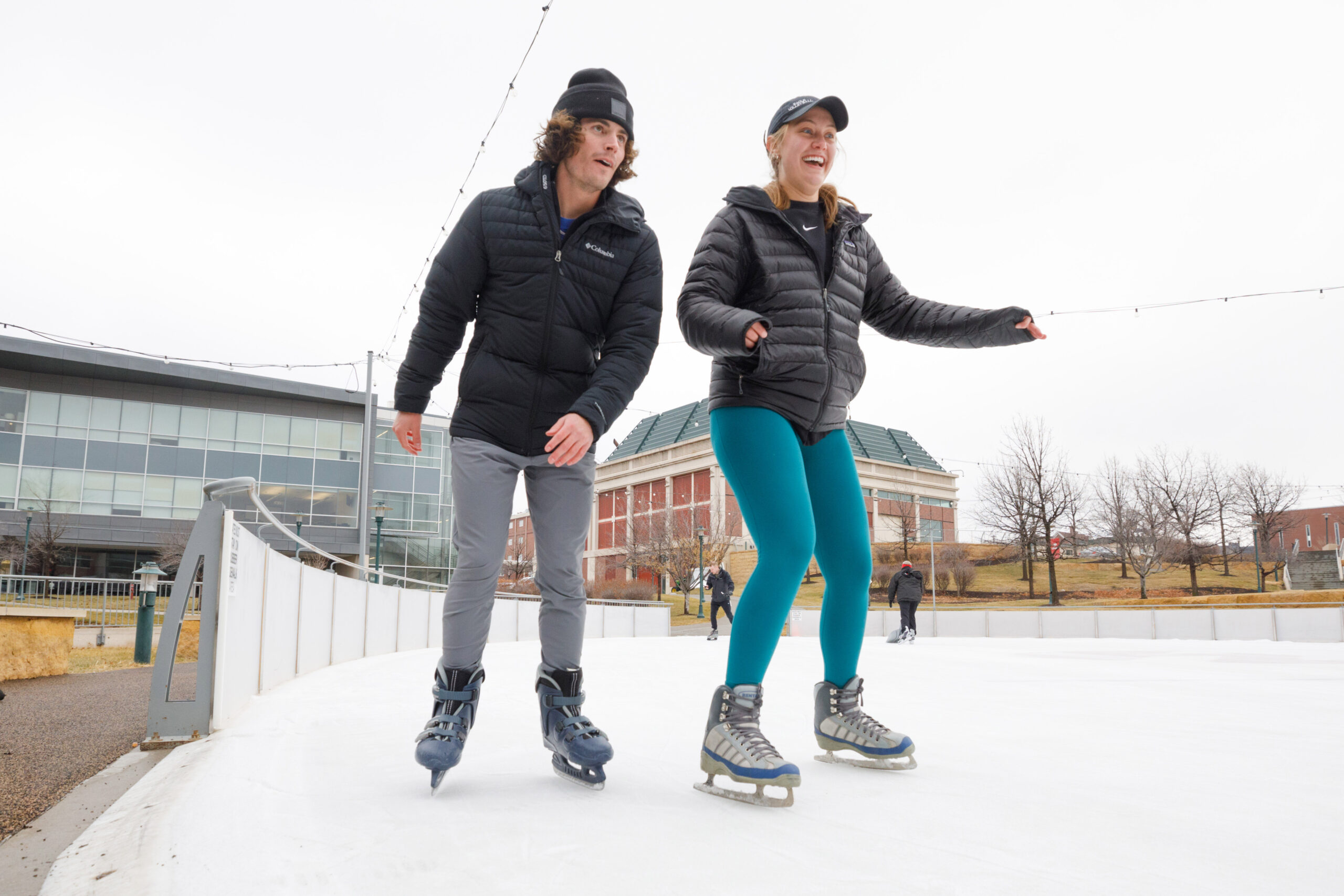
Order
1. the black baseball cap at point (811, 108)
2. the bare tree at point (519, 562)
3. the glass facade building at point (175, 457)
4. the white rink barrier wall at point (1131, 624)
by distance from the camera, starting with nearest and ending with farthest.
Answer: the black baseball cap at point (811, 108) < the white rink barrier wall at point (1131, 624) < the glass facade building at point (175, 457) < the bare tree at point (519, 562)

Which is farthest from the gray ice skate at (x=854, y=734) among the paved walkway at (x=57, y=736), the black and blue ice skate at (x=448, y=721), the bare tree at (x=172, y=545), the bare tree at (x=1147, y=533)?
the bare tree at (x=1147, y=533)

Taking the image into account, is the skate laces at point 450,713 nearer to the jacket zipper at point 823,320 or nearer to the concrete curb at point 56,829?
the concrete curb at point 56,829

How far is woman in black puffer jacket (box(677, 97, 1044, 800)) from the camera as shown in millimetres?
1964

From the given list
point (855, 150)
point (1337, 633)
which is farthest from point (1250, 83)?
point (1337, 633)

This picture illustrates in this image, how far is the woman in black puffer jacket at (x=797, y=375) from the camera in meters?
1.96

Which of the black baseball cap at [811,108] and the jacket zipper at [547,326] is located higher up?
the black baseball cap at [811,108]

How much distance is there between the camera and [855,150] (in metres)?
2.38

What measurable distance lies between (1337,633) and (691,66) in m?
14.7

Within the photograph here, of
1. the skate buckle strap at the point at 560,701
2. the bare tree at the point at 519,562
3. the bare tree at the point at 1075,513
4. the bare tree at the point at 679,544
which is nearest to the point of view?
the skate buckle strap at the point at 560,701

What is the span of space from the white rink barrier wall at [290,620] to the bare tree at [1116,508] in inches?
1108

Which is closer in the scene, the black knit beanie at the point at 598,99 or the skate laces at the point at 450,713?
the skate laces at the point at 450,713

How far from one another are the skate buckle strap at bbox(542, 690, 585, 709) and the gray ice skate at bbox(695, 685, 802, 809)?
0.32m

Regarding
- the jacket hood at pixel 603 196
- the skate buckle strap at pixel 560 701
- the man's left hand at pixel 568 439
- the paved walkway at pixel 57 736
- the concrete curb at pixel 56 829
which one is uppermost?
the jacket hood at pixel 603 196

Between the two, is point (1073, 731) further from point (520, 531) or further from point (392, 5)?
point (520, 531)
